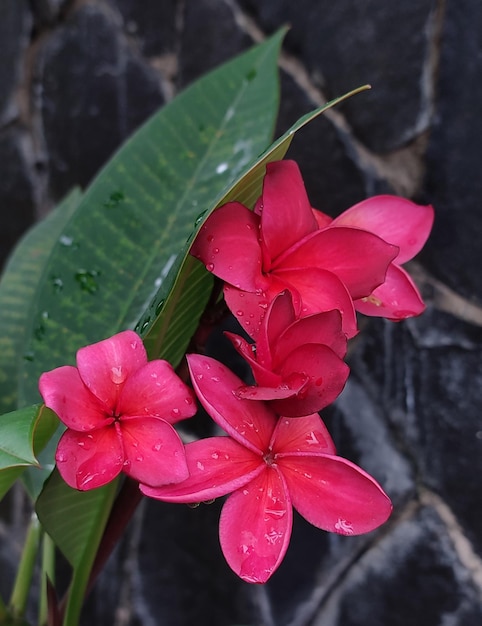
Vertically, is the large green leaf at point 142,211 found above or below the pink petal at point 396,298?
above

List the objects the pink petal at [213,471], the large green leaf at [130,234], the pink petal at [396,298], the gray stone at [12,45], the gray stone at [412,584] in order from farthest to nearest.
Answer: the gray stone at [12,45], the gray stone at [412,584], the large green leaf at [130,234], the pink petal at [396,298], the pink petal at [213,471]

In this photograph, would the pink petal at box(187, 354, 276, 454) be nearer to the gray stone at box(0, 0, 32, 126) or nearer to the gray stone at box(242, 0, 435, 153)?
the gray stone at box(242, 0, 435, 153)

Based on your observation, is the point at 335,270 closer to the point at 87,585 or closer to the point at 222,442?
the point at 222,442

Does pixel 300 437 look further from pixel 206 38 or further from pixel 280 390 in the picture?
pixel 206 38

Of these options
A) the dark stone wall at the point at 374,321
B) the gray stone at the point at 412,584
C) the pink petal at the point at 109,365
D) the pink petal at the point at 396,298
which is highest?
the pink petal at the point at 109,365

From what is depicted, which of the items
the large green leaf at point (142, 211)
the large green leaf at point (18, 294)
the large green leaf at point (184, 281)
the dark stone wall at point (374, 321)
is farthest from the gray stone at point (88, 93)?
the large green leaf at point (184, 281)

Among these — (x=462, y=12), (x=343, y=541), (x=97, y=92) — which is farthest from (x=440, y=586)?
(x=97, y=92)

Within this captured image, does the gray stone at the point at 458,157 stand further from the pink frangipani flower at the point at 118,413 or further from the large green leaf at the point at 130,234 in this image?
the pink frangipani flower at the point at 118,413
